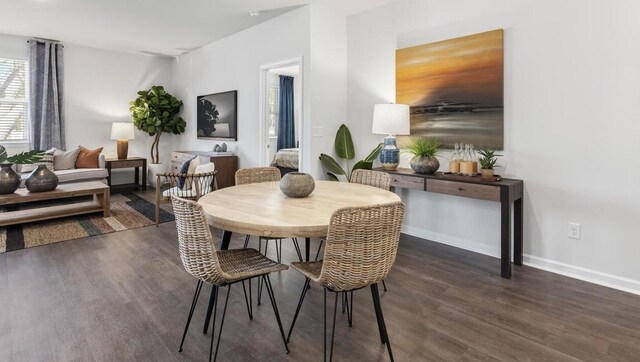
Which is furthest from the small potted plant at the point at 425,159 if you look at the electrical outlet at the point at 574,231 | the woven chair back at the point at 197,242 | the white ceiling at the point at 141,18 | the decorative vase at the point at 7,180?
the decorative vase at the point at 7,180

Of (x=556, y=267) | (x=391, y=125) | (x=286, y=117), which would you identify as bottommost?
(x=556, y=267)

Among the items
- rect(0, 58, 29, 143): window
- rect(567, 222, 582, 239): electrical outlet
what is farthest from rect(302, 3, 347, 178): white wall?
rect(0, 58, 29, 143): window

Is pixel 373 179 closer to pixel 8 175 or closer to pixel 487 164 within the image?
pixel 487 164

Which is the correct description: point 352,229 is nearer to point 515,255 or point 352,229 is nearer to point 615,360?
point 615,360

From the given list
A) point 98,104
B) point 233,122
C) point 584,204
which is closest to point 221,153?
point 233,122

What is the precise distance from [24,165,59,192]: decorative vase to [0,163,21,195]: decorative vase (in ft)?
0.36

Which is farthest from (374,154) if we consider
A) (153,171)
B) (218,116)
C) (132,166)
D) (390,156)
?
(153,171)

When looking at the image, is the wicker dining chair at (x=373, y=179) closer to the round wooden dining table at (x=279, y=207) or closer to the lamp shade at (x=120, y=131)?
the round wooden dining table at (x=279, y=207)

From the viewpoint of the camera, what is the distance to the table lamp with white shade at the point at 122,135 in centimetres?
642

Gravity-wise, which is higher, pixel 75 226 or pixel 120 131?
pixel 120 131

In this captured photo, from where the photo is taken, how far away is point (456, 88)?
11.2ft

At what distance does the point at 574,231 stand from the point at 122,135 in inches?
264

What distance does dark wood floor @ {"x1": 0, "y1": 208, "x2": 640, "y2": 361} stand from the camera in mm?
1841

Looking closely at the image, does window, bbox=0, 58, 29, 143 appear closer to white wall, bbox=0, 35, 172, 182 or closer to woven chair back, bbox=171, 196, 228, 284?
white wall, bbox=0, 35, 172, 182
